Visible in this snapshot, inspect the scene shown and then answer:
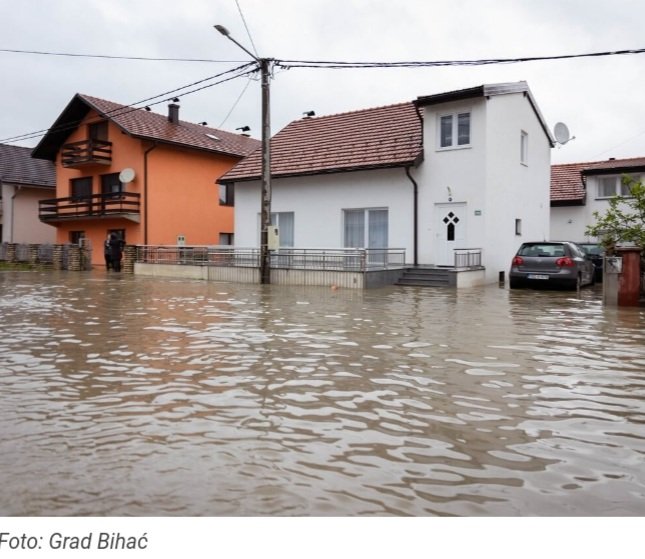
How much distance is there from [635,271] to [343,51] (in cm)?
1071

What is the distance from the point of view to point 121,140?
3181 centimetres

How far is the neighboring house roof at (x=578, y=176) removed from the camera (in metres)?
30.0

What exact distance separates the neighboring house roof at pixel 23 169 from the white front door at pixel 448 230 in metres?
30.0

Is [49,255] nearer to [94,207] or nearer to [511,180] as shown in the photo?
[94,207]

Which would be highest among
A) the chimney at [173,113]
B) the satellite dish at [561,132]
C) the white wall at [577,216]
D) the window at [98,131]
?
the chimney at [173,113]

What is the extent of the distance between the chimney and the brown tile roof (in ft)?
32.7

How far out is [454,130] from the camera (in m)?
20.4

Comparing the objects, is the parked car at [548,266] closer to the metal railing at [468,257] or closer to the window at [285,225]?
the metal railing at [468,257]

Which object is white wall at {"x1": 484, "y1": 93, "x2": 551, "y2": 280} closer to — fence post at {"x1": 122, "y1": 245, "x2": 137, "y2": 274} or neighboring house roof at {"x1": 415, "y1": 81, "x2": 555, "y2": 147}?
neighboring house roof at {"x1": 415, "y1": 81, "x2": 555, "y2": 147}

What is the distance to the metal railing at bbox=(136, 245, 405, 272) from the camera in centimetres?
1861

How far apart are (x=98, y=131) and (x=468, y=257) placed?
2262 centimetres

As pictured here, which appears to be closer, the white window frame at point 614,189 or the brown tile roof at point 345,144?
the brown tile roof at point 345,144

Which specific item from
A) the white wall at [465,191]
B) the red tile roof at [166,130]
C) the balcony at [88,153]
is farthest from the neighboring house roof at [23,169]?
the white wall at [465,191]

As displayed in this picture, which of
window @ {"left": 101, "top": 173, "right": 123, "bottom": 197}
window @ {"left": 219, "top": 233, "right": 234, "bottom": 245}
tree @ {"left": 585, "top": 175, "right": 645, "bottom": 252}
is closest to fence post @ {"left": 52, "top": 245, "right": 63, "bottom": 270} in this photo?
window @ {"left": 101, "top": 173, "right": 123, "bottom": 197}
